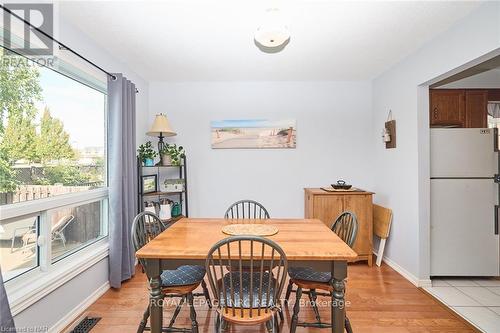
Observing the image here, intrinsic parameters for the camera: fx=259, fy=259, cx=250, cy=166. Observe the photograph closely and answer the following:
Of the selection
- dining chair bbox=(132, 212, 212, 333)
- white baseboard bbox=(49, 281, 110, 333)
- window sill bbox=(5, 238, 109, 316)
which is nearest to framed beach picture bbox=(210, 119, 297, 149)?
dining chair bbox=(132, 212, 212, 333)

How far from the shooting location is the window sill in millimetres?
1658

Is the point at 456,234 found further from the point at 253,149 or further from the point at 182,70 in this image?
the point at 182,70

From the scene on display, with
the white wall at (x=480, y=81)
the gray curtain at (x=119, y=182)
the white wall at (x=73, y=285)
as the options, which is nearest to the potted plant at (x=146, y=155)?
the gray curtain at (x=119, y=182)

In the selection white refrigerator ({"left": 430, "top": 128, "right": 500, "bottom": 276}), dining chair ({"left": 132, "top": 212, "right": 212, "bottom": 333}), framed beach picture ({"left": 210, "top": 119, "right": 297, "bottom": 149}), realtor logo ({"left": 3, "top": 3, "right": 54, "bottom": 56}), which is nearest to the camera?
realtor logo ({"left": 3, "top": 3, "right": 54, "bottom": 56})

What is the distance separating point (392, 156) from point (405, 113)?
0.56m

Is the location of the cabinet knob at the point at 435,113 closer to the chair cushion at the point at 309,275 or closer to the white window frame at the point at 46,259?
the chair cushion at the point at 309,275

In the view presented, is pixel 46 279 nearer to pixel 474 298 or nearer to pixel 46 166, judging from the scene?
pixel 46 166

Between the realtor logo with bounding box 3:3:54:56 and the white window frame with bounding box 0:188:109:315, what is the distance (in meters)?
1.06

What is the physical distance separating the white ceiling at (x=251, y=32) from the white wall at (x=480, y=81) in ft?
3.23

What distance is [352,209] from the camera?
3.23 metres

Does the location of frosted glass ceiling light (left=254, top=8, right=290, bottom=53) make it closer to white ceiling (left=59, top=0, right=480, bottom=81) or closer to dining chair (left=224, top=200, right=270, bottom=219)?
white ceiling (left=59, top=0, right=480, bottom=81)

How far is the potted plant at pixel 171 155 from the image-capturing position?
11.0 ft

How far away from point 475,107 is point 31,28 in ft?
14.7

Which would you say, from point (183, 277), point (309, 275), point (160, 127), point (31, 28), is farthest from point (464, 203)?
point (31, 28)
